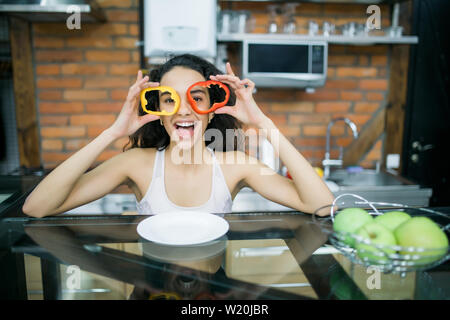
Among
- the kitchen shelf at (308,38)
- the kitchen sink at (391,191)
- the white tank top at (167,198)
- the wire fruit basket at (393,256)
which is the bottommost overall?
the kitchen sink at (391,191)

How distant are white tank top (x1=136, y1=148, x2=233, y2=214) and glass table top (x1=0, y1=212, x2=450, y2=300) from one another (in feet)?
1.50

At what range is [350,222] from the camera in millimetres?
822

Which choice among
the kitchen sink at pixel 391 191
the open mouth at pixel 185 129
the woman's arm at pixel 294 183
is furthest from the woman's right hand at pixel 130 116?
the kitchen sink at pixel 391 191

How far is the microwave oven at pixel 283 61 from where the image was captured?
2.42 metres

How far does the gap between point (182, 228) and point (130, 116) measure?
1.90 feet

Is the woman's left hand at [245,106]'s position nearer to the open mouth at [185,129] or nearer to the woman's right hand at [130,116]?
the open mouth at [185,129]

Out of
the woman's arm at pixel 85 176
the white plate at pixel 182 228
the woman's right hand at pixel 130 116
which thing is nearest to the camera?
the white plate at pixel 182 228

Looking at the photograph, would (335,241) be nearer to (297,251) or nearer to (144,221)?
(297,251)

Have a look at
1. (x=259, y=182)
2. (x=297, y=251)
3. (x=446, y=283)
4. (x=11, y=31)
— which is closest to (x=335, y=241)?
(x=297, y=251)

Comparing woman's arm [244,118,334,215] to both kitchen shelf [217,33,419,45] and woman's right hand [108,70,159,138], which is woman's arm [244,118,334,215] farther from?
kitchen shelf [217,33,419,45]

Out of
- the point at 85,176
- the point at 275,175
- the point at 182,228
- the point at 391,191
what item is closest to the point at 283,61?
the point at 391,191

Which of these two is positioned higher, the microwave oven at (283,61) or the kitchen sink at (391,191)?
the microwave oven at (283,61)
